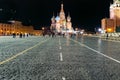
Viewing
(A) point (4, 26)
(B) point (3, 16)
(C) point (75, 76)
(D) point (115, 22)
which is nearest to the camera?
(C) point (75, 76)

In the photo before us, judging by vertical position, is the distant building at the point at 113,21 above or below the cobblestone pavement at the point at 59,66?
above

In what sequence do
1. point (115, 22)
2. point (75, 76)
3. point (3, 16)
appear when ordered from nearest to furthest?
point (75, 76) → point (3, 16) → point (115, 22)

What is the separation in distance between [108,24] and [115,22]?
530 centimetres

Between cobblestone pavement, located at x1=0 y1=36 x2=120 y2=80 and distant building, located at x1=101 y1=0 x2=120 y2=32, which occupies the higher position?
distant building, located at x1=101 y1=0 x2=120 y2=32

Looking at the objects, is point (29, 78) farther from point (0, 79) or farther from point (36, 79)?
point (0, 79)

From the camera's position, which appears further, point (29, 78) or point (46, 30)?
point (46, 30)

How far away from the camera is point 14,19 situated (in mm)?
192500

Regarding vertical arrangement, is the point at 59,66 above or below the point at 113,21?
below

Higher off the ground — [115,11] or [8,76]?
[115,11]

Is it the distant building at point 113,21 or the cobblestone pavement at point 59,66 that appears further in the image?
the distant building at point 113,21

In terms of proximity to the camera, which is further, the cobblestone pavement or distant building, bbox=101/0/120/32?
distant building, bbox=101/0/120/32

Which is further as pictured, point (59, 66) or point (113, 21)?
point (113, 21)

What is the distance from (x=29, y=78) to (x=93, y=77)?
226 centimetres

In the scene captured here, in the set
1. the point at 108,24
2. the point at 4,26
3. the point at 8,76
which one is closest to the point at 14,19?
the point at 4,26
